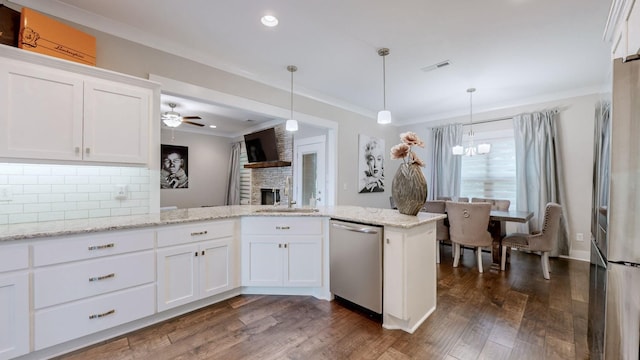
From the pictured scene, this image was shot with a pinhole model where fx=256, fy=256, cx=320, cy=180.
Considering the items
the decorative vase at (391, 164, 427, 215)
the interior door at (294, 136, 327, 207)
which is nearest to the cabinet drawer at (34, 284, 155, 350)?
the decorative vase at (391, 164, 427, 215)

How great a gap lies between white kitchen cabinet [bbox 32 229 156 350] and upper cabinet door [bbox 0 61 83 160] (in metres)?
0.70

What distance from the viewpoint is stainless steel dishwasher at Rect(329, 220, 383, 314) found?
7.01 ft

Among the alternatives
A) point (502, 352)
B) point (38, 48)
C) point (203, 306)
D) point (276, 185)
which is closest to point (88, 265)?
point (203, 306)

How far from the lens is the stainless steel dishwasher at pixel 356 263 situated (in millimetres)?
2137

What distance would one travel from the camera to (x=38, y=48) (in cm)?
184

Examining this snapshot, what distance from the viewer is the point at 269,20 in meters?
2.29

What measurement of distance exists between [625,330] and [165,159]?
750cm

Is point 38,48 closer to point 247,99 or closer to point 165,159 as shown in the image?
point 247,99

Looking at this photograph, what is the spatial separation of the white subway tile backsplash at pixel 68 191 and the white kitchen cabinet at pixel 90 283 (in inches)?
25.2

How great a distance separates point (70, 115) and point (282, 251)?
2044mm

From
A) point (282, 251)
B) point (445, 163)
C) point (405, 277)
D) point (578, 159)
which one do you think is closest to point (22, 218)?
point (282, 251)

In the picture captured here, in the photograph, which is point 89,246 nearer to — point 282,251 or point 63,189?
point 63,189

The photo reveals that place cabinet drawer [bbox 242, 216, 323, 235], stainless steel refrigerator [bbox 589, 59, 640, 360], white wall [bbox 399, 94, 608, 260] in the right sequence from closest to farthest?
stainless steel refrigerator [bbox 589, 59, 640, 360] < cabinet drawer [bbox 242, 216, 323, 235] < white wall [bbox 399, 94, 608, 260]

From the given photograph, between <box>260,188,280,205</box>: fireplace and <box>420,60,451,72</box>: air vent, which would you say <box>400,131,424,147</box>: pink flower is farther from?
<box>260,188,280,205</box>: fireplace
